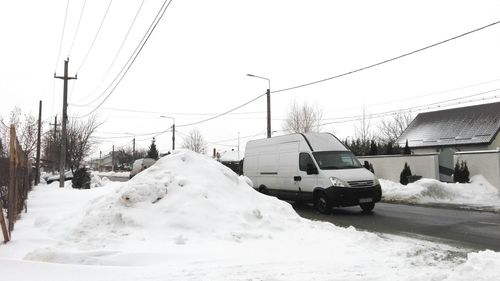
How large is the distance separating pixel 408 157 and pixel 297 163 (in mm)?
12574

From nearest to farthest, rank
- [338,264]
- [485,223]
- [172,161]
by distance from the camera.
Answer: [338,264] → [172,161] → [485,223]

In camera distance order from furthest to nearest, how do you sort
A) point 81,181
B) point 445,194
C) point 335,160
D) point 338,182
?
point 81,181 < point 445,194 < point 335,160 < point 338,182

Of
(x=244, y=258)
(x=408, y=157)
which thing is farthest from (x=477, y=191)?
(x=244, y=258)

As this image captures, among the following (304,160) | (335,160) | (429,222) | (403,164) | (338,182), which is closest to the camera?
(429,222)

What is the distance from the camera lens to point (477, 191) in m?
20.9

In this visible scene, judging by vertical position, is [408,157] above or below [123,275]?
above

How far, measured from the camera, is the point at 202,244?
7.76 metres

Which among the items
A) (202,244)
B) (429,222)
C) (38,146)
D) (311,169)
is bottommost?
(429,222)

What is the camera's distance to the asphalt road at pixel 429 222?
33.0 feet

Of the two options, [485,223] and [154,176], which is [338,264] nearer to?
[154,176]

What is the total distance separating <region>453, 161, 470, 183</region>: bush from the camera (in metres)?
22.5

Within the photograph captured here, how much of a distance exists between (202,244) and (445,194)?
15.4 m

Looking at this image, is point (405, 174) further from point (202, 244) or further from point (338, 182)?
point (202, 244)

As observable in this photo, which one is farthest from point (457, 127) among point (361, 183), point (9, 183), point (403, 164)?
point (9, 183)
